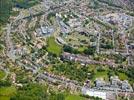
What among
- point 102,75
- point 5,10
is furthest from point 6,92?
point 5,10

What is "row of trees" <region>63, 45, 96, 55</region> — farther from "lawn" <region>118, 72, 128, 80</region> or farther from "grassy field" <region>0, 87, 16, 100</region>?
"grassy field" <region>0, 87, 16, 100</region>

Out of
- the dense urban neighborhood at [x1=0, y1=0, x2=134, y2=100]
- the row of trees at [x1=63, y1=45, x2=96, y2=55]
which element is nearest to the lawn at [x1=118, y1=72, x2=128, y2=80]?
the dense urban neighborhood at [x1=0, y1=0, x2=134, y2=100]

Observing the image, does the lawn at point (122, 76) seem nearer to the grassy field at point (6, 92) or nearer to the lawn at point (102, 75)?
the lawn at point (102, 75)

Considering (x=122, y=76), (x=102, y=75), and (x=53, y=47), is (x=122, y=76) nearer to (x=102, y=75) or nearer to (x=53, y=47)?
(x=102, y=75)

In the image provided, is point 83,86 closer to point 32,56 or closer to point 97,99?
point 97,99

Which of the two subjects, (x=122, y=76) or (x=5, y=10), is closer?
(x=122, y=76)

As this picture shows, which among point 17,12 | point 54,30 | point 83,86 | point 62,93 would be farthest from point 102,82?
point 17,12

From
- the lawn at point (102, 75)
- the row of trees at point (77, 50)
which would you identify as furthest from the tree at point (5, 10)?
the lawn at point (102, 75)
